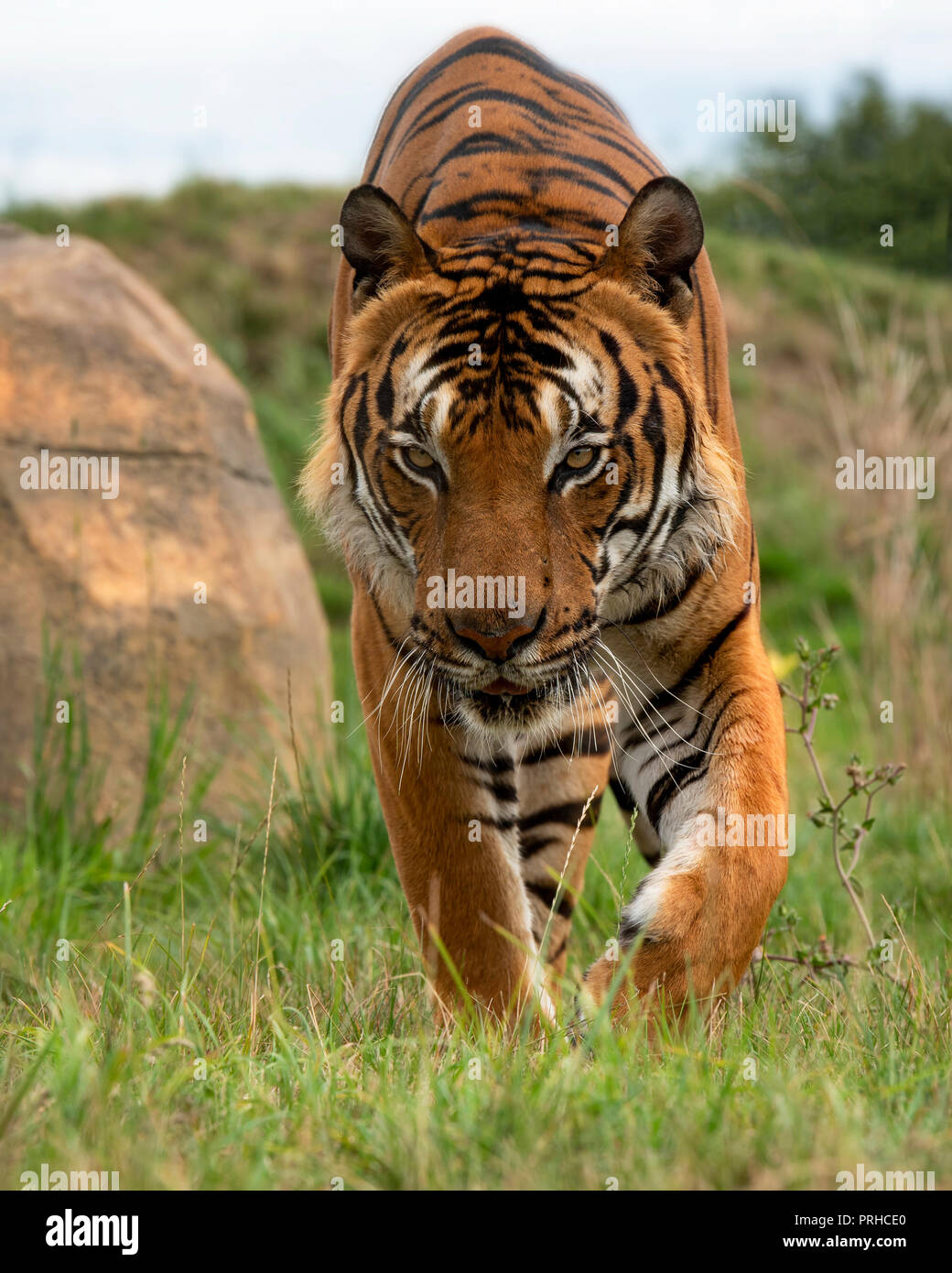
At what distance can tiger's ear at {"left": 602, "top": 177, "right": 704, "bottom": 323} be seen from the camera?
2730 mm

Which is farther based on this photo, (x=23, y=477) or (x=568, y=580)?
(x=23, y=477)

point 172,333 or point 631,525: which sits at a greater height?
Result: point 172,333

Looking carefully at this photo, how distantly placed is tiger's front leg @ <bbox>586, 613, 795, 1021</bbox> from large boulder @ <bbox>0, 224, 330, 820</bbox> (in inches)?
79.4

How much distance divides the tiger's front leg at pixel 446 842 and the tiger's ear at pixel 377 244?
2.39 feet

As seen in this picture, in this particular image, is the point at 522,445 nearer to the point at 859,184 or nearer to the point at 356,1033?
the point at 356,1033

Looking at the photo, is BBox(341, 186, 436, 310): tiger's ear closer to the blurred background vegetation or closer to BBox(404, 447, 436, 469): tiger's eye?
BBox(404, 447, 436, 469): tiger's eye

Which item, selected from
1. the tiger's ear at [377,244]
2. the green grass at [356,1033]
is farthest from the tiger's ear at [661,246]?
the green grass at [356,1033]

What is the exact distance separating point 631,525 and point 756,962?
1085 mm

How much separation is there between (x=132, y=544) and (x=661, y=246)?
9.09 ft

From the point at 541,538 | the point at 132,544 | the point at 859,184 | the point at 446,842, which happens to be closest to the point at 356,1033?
the point at 446,842
